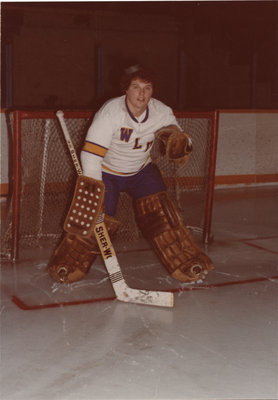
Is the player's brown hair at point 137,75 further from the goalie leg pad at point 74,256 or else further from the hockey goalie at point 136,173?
the goalie leg pad at point 74,256

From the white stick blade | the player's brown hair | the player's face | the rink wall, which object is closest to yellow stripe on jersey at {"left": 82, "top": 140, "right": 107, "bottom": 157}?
the player's face

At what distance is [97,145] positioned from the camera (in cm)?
380

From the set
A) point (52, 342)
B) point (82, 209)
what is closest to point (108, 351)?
point (52, 342)

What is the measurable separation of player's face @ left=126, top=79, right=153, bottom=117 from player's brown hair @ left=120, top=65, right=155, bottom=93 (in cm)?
2

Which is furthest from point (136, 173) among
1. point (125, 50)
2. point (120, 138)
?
point (125, 50)

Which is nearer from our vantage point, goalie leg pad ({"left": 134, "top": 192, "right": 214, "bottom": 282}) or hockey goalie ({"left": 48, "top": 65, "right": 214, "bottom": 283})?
hockey goalie ({"left": 48, "top": 65, "right": 214, "bottom": 283})

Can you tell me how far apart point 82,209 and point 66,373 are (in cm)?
122

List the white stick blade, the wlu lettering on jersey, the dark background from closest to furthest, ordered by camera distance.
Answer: the white stick blade < the wlu lettering on jersey < the dark background

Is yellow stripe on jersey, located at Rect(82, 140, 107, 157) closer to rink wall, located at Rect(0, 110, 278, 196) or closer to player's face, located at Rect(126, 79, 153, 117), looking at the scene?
player's face, located at Rect(126, 79, 153, 117)

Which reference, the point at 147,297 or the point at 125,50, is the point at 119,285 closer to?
the point at 147,297

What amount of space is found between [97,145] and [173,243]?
0.81m

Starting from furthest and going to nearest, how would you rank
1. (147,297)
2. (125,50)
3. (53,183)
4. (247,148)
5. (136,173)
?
(125,50) < (247,148) < (53,183) < (136,173) < (147,297)

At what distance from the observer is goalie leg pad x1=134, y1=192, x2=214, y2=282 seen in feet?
13.3

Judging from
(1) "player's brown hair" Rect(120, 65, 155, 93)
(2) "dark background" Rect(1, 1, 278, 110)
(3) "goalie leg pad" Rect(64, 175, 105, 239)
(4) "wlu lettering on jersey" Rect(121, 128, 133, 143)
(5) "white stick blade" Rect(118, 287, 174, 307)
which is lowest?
(5) "white stick blade" Rect(118, 287, 174, 307)
